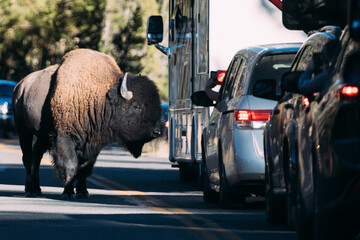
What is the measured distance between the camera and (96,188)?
59.7 ft

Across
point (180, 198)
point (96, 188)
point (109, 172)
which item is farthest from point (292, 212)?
point (109, 172)

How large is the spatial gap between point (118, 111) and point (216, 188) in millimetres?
3288

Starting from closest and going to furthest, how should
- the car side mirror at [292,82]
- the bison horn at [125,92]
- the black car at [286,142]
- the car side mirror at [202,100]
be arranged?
the car side mirror at [292,82] < the black car at [286,142] < the car side mirror at [202,100] < the bison horn at [125,92]

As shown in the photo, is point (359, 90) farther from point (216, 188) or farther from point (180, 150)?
point (180, 150)

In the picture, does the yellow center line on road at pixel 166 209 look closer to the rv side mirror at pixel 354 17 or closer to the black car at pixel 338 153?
the black car at pixel 338 153

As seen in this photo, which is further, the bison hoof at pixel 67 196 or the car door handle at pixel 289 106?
the bison hoof at pixel 67 196

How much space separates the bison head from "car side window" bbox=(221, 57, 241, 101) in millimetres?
2712

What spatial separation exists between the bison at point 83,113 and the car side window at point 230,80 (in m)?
2.69

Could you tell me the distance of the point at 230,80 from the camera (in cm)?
1396

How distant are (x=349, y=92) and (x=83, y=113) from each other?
948 cm

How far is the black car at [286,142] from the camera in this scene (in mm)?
9625

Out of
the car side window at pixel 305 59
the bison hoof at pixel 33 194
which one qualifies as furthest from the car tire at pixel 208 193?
the car side window at pixel 305 59

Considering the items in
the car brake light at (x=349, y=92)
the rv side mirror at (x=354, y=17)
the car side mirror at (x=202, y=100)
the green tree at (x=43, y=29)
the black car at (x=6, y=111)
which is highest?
the rv side mirror at (x=354, y=17)

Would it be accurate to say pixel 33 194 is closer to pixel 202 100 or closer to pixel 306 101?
pixel 202 100
